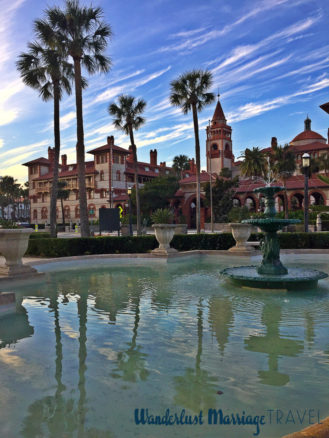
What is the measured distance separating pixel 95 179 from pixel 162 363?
6168 centimetres

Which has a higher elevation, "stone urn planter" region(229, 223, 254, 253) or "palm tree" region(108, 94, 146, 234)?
"palm tree" region(108, 94, 146, 234)

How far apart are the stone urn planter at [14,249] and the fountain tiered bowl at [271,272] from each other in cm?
572

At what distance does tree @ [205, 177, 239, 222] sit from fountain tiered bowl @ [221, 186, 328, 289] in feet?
118

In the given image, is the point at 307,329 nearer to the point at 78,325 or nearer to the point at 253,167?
the point at 78,325

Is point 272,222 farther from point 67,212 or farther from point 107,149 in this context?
point 67,212

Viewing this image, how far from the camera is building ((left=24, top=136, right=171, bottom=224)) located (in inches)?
2447

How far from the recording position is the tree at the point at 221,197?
150ft

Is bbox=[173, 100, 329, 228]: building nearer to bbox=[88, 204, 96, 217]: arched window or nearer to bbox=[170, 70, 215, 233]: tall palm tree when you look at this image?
bbox=[170, 70, 215, 233]: tall palm tree

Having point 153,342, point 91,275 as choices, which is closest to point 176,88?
point 91,275

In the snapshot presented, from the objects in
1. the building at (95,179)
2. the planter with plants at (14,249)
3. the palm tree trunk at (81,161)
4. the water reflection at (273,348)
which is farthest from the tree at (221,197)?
the water reflection at (273,348)

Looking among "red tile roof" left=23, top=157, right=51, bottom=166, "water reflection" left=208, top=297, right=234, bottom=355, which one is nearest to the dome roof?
"red tile roof" left=23, top=157, right=51, bottom=166

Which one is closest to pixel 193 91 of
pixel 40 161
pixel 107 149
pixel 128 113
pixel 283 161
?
pixel 128 113

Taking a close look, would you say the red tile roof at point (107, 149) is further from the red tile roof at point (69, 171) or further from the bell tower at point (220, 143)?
the bell tower at point (220, 143)

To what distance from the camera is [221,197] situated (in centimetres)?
4616
